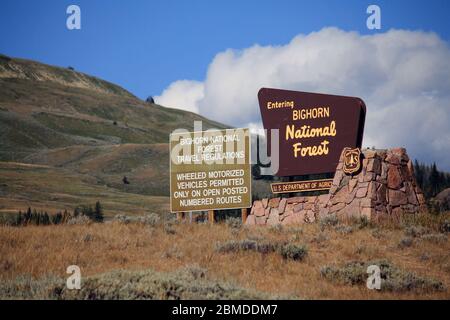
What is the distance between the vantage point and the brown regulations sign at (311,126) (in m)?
25.7

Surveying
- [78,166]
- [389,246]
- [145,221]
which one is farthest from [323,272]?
[78,166]

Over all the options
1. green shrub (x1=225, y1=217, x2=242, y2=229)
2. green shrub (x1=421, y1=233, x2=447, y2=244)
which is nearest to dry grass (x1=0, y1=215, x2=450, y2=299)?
green shrub (x1=421, y1=233, x2=447, y2=244)

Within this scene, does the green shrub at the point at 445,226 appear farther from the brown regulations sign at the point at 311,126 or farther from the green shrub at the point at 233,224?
the green shrub at the point at 233,224

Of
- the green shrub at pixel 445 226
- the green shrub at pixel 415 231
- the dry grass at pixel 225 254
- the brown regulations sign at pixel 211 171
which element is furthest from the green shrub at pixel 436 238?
the brown regulations sign at pixel 211 171

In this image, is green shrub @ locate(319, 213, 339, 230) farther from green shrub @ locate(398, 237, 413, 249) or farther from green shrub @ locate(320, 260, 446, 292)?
green shrub @ locate(320, 260, 446, 292)

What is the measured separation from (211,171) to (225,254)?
36.2 ft

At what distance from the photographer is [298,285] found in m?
13.5

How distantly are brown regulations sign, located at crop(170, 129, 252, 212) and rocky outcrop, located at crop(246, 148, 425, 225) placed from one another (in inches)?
129

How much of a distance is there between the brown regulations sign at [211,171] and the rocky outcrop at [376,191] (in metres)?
3.27

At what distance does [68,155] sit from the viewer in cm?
12838

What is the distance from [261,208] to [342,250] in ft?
33.5

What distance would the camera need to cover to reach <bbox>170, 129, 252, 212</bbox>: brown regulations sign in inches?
1060
